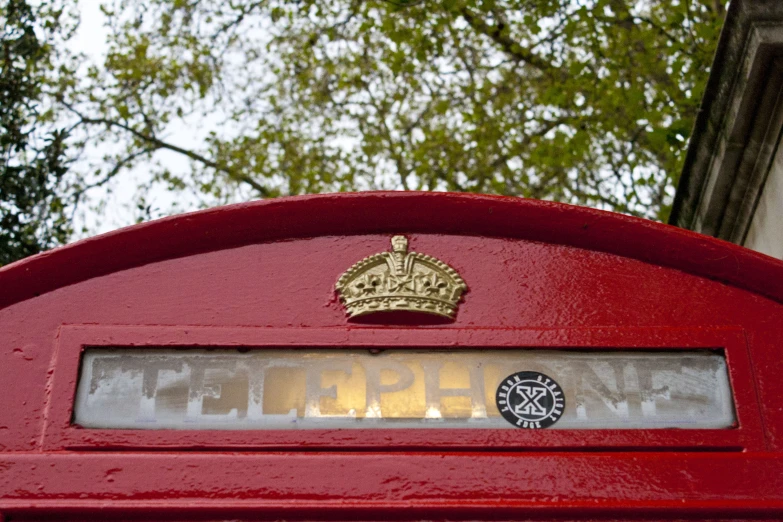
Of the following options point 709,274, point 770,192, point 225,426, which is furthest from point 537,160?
point 225,426

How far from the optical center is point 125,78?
8500mm

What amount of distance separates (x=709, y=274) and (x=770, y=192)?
1.01 meters

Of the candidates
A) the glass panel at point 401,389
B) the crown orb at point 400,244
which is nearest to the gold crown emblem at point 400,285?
the crown orb at point 400,244

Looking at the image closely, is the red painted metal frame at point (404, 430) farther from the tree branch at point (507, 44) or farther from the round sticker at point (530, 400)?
the tree branch at point (507, 44)

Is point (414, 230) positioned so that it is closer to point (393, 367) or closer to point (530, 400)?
point (393, 367)

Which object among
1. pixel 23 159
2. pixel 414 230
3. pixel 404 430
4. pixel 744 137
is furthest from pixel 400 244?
pixel 23 159

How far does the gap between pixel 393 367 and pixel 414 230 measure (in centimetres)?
41

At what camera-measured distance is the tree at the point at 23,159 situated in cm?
526

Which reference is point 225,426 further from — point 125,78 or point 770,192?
point 125,78

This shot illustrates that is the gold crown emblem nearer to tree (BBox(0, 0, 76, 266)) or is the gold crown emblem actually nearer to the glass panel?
the glass panel

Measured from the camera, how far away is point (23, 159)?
5539 millimetres

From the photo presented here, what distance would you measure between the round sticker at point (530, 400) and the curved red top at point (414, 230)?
434 mm

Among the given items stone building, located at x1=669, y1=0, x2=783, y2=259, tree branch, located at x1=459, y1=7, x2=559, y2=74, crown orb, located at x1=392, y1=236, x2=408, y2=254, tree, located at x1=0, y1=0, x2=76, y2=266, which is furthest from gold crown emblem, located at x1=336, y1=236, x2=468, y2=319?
tree branch, located at x1=459, y1=7, x2=559, y2=74

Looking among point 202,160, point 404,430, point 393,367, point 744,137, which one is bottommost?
point 404,430
